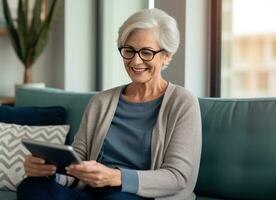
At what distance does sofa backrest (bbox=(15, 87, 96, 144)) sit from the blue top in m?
0.47

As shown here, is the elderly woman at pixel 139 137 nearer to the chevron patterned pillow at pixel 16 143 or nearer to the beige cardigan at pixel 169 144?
the beige cardigan at pixel 169 144

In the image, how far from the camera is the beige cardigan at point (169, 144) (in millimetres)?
1545

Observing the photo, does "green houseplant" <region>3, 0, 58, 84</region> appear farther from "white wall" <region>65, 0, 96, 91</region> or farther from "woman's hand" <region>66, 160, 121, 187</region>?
"woman's hand" <region>66, 160, 121, 187</region>

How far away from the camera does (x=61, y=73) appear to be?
3.47 metres

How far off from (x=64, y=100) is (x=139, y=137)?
733mm

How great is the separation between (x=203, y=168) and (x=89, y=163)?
591 mm

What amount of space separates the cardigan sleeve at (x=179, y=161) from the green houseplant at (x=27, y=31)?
5.93 ft

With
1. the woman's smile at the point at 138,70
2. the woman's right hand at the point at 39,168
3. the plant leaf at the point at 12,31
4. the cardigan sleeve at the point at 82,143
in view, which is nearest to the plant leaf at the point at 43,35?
the plant leaf at the point at 12,31

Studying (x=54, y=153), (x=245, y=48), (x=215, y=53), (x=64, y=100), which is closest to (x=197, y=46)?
(x=215, y=53)

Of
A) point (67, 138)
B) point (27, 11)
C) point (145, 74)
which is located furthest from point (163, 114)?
point (27, 11)

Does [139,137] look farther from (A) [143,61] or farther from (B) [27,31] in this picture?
(B) [27,31]

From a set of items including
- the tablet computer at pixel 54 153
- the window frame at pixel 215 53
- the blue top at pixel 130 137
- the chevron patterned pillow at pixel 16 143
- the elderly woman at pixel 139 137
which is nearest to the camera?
the tablet computer at pixel 54 153

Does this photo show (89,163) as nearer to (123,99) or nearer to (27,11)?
(123,99)

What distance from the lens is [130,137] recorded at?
1728mm
